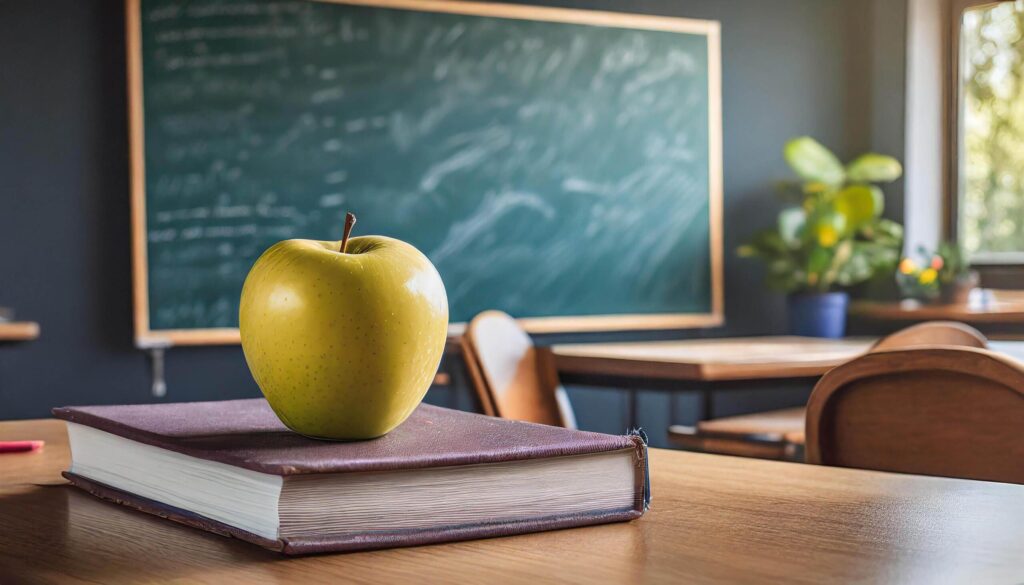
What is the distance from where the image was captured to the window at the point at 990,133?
185 inches

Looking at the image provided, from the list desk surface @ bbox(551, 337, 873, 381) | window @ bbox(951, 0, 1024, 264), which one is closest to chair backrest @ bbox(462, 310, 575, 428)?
desk surface @ bbox(551, 337, 873, 381)

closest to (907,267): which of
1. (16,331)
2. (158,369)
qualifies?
(158,369)

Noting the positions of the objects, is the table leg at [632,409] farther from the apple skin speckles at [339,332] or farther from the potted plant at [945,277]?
the apple skin speckles at [339,332]

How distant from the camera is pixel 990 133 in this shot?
4.79m

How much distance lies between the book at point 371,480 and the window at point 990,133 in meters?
4.38

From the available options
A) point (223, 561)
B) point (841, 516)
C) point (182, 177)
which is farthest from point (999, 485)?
point (182, 177)

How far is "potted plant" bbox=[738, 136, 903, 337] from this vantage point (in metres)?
4.55

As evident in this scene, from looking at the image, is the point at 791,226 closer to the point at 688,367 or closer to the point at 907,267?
the point at 907,267

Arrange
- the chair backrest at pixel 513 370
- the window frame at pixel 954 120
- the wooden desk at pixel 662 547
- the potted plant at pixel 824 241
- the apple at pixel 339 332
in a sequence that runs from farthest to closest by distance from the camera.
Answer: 1. the window frame at pixel 954 120
2. the potted plant at pixel 824 241
3. the chair backrest at pixel 513 370
4. the apple at pixel 339 332
5. the wooden desk at pixel 662 547

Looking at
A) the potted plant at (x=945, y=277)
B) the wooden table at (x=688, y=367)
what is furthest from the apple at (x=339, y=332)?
the potted plant at (x=945, y=277)

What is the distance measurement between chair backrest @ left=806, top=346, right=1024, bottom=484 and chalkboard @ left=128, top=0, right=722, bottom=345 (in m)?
2.86

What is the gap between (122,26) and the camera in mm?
3865

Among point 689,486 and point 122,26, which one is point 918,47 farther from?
point 689,486

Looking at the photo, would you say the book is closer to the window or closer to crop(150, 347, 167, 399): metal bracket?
crop(150, 347, 167, 399): metal bracket
